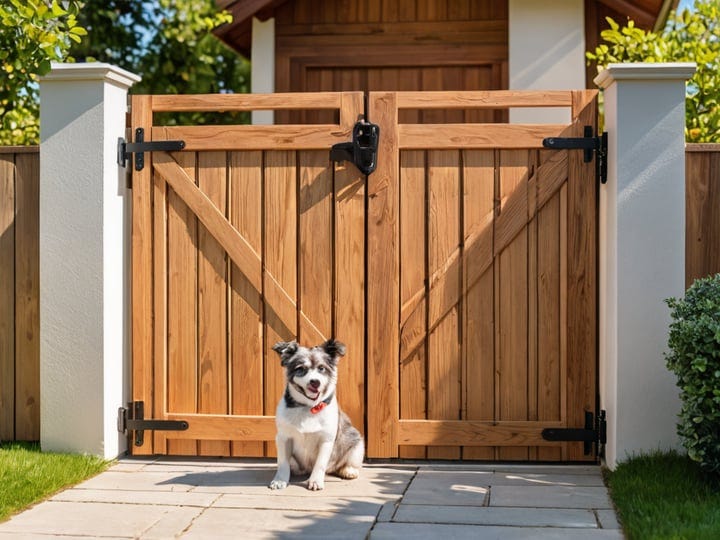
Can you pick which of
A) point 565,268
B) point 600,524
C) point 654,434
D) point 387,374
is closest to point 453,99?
point 565,268

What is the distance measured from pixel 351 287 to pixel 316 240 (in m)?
0.34

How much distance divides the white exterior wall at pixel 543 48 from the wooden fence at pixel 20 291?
14.0ft

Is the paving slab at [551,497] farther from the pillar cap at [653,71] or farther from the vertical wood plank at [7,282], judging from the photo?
the vertical wood plank at [7,282]

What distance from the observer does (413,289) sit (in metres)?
5.50

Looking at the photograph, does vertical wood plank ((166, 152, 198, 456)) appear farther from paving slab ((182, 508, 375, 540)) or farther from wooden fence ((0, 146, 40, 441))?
paving slab ((182, 508, 375, 540))

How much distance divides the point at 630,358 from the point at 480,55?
4.06 metres

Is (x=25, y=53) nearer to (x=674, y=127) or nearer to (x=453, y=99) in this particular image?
(x=453, y=99)

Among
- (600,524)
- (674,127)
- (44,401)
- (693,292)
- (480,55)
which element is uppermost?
(480,55)

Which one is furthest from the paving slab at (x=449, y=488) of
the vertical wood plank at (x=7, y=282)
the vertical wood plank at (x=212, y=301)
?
the vertical wood plank at (x=7, y=282)

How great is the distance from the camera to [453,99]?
17.9ft

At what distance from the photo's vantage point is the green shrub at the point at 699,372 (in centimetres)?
449

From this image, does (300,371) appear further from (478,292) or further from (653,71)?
(653,71)

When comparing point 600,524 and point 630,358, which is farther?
point 630,358

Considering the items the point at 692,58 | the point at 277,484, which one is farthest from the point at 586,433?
the point at 692,58
